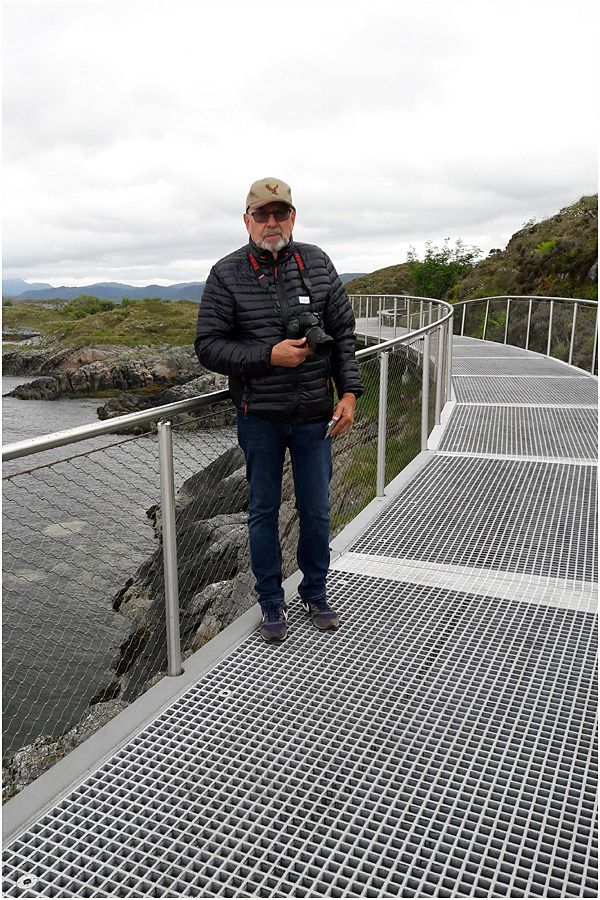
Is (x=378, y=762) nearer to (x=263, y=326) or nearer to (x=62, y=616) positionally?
(x=263, y=326)

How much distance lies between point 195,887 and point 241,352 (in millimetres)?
1743

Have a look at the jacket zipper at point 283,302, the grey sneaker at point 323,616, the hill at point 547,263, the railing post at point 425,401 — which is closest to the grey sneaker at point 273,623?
the grey sneaker at point 323,616

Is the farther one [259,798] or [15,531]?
[15,531]

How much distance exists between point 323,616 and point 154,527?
3395mm

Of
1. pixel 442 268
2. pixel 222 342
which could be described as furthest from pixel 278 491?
pixel 442 268

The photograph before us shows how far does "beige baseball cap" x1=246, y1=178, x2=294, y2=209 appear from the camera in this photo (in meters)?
2.74

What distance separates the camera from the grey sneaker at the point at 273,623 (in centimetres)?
309

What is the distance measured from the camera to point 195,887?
187cm

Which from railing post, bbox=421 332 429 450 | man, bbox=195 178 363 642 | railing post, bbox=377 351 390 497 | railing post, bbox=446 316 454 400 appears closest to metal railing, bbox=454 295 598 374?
railing post, bbox=446 316 454 400

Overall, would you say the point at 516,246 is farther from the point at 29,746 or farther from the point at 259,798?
the point at 259,798

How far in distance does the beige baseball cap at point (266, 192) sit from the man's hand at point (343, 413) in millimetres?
841

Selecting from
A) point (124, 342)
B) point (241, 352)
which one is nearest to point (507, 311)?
point (241, 352)

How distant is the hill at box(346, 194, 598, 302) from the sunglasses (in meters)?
17.9

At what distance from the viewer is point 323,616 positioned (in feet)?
10.5
